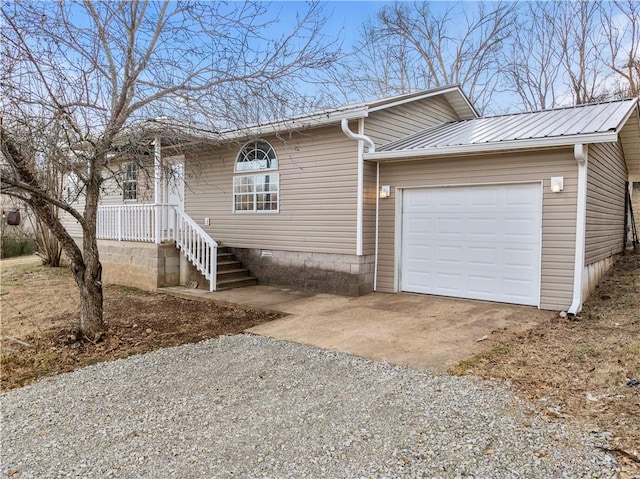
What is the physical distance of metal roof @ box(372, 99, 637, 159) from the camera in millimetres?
6043

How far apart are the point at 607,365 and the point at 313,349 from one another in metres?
2.84

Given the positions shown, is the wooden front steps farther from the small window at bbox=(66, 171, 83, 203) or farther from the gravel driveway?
the gravel driveway

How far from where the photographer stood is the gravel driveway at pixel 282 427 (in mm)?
2488

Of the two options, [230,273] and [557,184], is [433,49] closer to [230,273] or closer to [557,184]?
[557,184]

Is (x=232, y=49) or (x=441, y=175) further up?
(x=232, y=49)

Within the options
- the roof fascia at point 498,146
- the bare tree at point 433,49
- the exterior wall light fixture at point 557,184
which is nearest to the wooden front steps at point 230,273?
the roof fascia at point 498,146

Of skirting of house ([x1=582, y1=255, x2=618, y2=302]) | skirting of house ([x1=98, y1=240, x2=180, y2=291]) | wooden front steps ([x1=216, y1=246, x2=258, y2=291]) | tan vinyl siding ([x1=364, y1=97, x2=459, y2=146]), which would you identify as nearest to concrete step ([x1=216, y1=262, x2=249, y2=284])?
wooden front steps ([x1=216, y1=246, x2=258, y2=291])

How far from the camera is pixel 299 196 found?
864cm

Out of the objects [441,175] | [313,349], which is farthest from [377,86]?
[313,349]

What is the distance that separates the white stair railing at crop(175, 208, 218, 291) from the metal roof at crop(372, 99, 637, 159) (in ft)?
11.9

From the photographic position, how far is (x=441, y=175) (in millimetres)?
7480

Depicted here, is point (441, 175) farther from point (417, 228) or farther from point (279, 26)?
point (279, 26)

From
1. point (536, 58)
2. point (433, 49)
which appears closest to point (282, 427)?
point (536, 58)

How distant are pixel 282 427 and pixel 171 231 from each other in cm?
705
